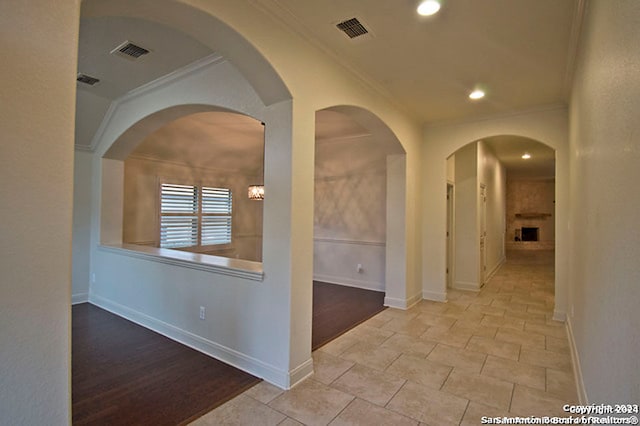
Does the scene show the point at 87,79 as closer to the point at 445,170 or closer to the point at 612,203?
the point at 612,203

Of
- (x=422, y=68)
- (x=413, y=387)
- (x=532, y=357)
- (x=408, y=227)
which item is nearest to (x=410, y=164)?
(x=408, y=227)

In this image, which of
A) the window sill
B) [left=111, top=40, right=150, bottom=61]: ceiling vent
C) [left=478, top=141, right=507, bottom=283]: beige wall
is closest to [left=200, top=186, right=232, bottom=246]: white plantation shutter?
the window sill

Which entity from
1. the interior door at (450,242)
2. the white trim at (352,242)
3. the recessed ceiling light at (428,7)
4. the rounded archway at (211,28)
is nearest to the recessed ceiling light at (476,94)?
the recessed ceiling light at (428,7)

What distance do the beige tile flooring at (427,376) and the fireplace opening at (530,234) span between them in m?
9.80

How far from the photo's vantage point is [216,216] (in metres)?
6.95

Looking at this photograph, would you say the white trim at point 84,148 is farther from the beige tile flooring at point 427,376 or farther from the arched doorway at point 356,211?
the beige tile flooring at point 427,376

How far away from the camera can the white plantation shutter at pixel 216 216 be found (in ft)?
22.0

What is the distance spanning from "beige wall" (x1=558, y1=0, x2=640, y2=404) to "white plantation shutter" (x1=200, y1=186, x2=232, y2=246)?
6.26 metres

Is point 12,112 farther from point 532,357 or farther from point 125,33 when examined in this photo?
point 532,357

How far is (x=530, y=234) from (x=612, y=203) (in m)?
13.4

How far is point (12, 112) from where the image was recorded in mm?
1127

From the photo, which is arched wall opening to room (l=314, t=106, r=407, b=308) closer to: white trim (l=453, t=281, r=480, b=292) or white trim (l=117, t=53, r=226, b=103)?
white trim (l=453, t=281, r=480, b=292)

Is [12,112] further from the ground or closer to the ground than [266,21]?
closer to the ground

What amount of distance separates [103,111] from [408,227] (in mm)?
4643
